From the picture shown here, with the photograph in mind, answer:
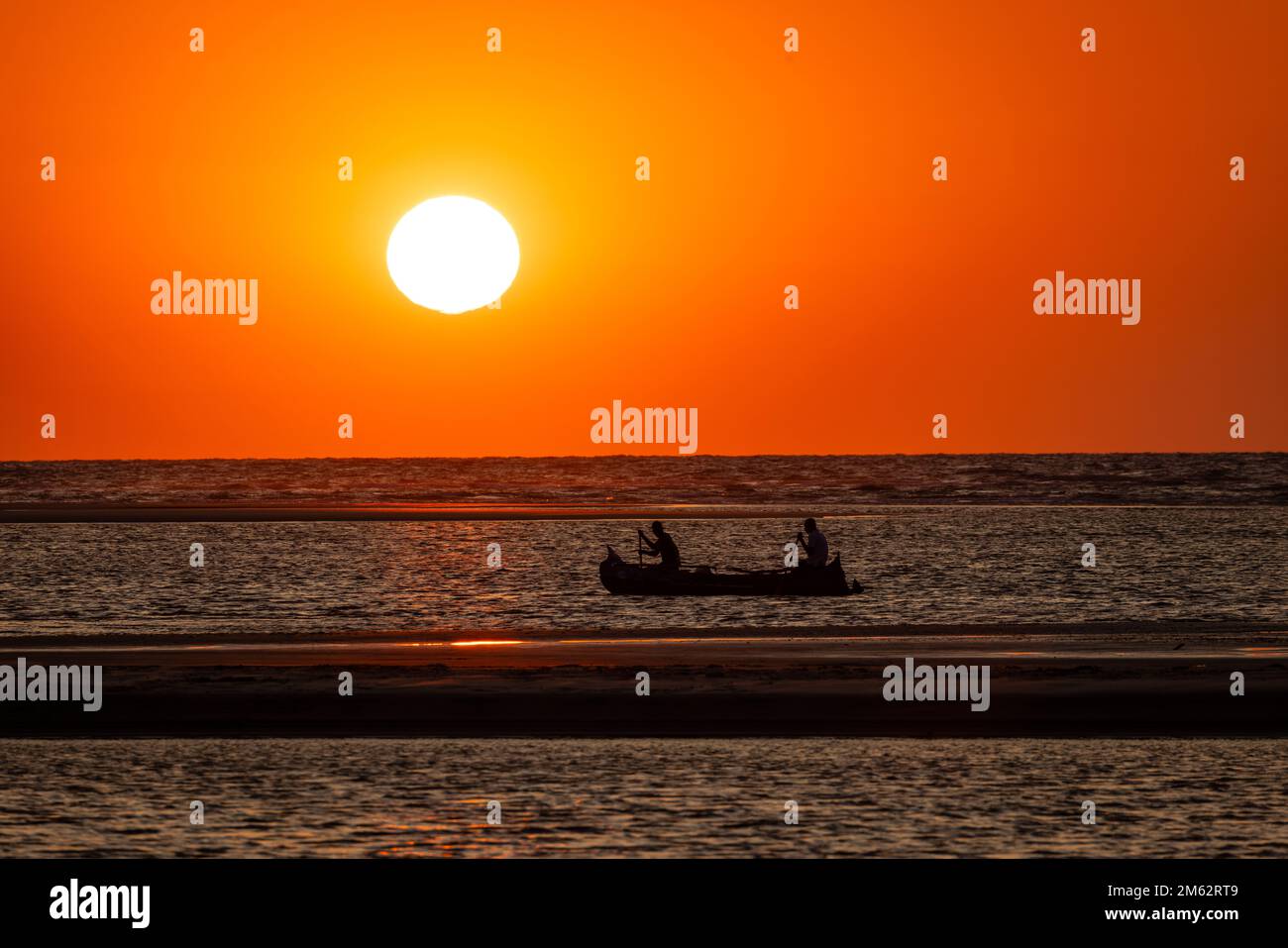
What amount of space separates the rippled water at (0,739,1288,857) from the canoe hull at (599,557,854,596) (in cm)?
2862

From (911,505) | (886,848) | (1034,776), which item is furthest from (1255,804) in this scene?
(911,505)

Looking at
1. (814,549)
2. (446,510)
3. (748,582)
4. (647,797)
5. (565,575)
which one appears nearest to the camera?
(647,797)

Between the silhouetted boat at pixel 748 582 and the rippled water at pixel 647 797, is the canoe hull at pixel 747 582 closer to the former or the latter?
the silhouetted boat at pixel 748 582

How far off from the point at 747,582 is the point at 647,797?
32810 millimetres

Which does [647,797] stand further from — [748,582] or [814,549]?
[748,582]

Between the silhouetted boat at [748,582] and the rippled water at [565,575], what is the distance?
1.80ft

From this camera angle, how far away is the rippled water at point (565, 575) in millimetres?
53250

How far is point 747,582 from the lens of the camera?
183 feet

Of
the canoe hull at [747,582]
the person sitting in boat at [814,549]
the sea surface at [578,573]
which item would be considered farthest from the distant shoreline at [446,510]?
the person sitting in boat at [814,549]
